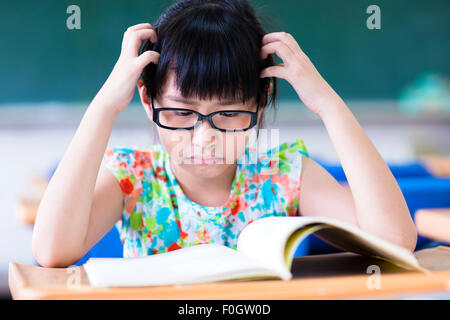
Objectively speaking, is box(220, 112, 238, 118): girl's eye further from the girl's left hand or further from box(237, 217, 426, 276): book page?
box(237, 217, 426, 276): book page

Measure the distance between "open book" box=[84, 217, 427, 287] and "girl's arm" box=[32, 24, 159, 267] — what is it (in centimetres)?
22

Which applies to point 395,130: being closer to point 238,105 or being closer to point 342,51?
point 342,51

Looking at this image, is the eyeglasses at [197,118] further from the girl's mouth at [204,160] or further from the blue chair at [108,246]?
the blue chair at [108,246]

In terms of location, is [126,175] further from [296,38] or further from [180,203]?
[296,38]

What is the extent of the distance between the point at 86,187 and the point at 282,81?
2912 mm

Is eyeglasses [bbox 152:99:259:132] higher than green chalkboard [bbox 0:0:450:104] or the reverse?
the reverse

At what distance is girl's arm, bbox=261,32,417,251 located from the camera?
0.92m

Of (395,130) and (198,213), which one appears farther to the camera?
(395,130)

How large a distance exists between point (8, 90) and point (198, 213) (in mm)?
2686

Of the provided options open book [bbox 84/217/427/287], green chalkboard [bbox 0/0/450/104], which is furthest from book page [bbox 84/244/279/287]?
green chalkboard [bbox 0/0/450/104]

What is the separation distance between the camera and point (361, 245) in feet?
2.30

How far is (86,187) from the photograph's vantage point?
92 centimetres
